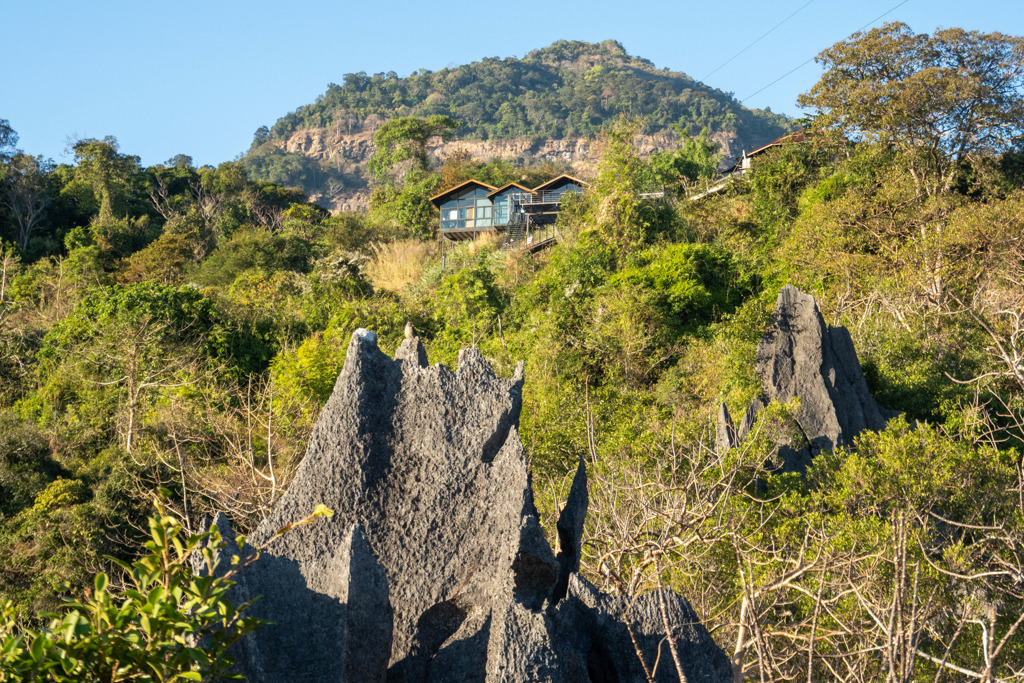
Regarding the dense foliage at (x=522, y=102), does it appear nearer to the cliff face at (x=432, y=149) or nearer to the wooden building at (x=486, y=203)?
the cliff face at (x=432, y=149)

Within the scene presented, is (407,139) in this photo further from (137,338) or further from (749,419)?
(749,419)

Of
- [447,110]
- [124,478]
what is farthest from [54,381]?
[447,110]

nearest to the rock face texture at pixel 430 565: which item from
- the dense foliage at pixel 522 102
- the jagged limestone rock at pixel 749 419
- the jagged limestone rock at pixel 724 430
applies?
the jagged limestone rock at pixel 724 430

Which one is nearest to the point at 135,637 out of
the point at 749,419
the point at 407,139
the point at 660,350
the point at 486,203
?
the point at 749,419

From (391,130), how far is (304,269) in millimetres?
23594

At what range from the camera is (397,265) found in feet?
72.4

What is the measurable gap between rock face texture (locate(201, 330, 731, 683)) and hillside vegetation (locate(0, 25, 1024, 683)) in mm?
865

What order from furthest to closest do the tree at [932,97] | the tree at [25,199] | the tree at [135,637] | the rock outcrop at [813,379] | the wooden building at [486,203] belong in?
the wooden building at [486,203]
the tree at [25,199]
the tree at [932,97]
the rock outcrop at [813,379]
the tree at [135,637]

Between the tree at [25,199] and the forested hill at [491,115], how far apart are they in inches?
2258

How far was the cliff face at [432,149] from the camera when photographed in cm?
8738

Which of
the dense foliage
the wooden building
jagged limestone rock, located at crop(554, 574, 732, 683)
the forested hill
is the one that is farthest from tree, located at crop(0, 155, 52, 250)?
the dense foliage

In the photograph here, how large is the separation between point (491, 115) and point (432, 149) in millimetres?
20420

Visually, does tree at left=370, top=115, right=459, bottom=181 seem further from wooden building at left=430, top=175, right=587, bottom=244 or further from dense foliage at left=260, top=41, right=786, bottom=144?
dense foliage at left=260, top=41, right=786, bottom=144

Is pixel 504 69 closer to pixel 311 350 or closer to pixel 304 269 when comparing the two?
Answer: pixel 304 269
